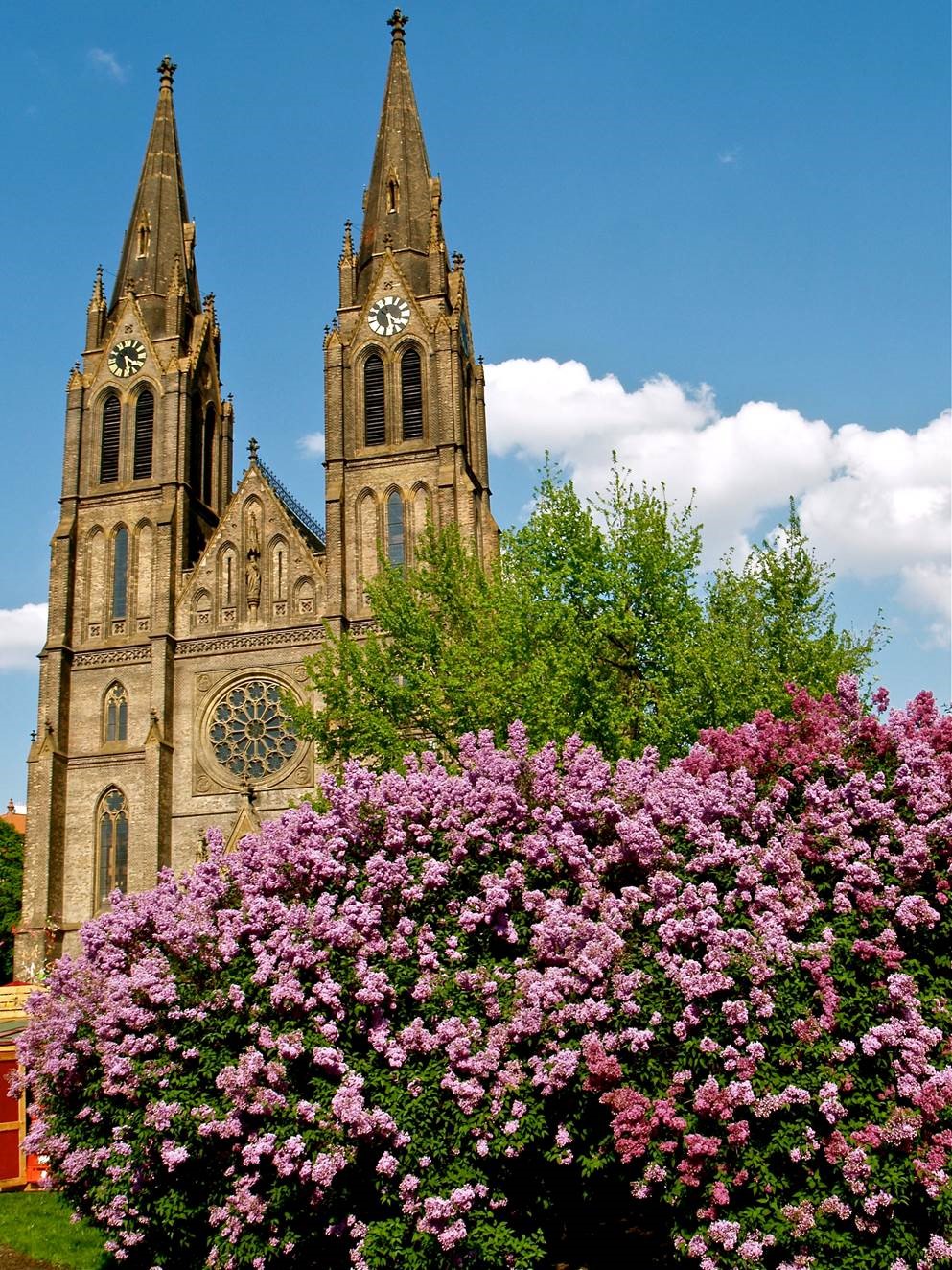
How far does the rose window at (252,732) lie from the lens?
131 feet

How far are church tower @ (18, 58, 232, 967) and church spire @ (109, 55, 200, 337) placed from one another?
6cm

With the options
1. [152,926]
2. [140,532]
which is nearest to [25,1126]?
[152,926]

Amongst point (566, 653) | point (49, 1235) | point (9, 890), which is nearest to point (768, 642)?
point (566, 653)

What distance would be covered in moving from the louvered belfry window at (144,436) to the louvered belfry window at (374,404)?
7.98 meters

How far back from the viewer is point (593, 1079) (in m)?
10.9

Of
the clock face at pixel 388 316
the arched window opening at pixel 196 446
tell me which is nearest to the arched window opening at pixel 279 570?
the arched window opening at pixel 196 446

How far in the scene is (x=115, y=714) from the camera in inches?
1635

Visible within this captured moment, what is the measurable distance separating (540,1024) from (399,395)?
112 ft

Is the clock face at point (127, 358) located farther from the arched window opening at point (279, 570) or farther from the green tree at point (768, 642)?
the green tree at point (768, 642)

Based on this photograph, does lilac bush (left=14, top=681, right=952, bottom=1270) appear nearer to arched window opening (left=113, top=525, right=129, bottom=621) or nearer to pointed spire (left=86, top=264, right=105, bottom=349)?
arched window opening (left=113, top=525, right=129, bottom=621)

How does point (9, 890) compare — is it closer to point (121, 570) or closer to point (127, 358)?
point (121, 570)

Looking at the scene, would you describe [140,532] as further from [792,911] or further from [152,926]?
[792,911]

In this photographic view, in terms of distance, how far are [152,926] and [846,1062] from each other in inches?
283

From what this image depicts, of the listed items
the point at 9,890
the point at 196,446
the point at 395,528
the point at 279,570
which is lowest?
the point at 9,890
